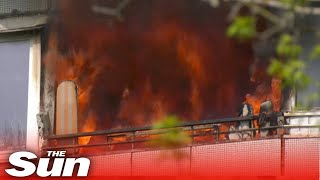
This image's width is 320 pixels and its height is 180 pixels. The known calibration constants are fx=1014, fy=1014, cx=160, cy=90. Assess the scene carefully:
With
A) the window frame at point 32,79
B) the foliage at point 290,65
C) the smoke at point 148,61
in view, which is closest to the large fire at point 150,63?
the smoke at point 148,61

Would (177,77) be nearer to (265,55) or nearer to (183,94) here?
(183,94)

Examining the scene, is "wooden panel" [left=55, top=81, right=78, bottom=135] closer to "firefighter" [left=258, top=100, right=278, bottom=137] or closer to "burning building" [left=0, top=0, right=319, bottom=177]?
"burning building" [left=0, top=0, right=319, bottom=177]

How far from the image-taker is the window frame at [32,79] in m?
14.7

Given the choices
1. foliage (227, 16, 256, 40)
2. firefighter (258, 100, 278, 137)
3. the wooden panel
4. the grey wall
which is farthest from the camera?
the grey wall

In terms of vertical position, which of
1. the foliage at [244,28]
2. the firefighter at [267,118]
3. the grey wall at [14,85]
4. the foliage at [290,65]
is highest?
the grey wall at [14,85]

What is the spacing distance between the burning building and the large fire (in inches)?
0.6

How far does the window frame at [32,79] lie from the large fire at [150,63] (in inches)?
7.4

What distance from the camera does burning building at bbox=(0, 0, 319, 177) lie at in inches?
550

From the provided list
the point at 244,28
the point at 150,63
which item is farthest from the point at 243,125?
the point at 244,28

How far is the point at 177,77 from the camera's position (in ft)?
46.7

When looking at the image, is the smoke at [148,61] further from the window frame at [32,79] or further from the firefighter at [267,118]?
the firefighter at [267,118]

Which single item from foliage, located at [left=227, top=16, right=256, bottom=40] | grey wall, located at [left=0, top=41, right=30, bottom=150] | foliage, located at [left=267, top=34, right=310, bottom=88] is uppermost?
grey wall, located at [left=0, top=41, right=30, bottom=150]

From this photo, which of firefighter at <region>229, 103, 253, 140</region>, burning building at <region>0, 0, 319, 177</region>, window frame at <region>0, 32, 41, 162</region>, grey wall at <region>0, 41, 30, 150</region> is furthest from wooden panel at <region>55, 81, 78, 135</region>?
firefighter at <region>229, 103, 253, 140</region>

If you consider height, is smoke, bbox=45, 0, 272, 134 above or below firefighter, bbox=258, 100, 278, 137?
above
